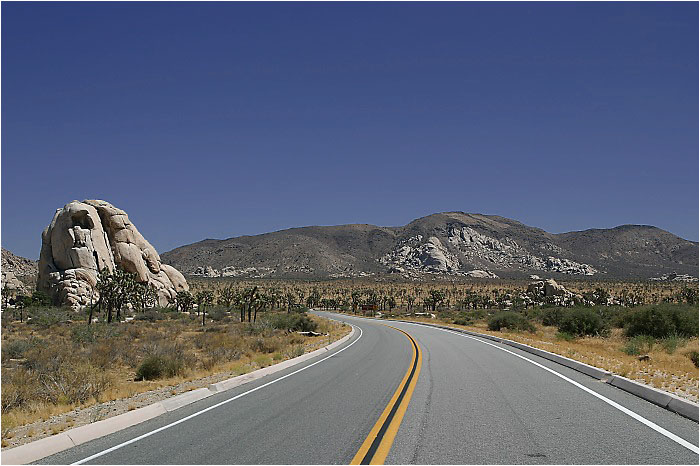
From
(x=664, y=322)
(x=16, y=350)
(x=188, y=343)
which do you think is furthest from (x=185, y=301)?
(x=664, y=322)

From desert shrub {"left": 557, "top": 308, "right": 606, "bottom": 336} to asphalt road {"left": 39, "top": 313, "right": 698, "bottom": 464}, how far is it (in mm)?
29768

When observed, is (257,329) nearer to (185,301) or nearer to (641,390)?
(641,390)

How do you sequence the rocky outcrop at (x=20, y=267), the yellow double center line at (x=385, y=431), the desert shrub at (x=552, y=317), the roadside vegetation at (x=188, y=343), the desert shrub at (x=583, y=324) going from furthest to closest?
the rocky outcrop at (x=20, y=267) → the desert shrub at (x=552, y=317) → the desert shrub at (x=583, y=324) → the roadside vegetation at (x=188, y=343) → the yellow double center line at (x=385, y=431)

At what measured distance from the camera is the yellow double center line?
745cm

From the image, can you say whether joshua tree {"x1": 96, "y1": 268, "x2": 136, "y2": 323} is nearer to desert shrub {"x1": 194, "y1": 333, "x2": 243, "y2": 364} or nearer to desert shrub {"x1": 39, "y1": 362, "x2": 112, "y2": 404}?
desert shrub {"x1": 194, "y1": 333, "x2": 243, "y2": 364}

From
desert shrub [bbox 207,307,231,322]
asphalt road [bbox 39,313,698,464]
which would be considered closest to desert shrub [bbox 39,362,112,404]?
asphalt road [bbox 39,313,698,464]

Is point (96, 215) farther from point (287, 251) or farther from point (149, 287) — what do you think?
point (287, 251)

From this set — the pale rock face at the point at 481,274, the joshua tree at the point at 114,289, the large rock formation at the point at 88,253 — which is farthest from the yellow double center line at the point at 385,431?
the pale rock face at the point at 481,274

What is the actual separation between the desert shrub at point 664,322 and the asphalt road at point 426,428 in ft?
85.7

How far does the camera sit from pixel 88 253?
66812 millimetres

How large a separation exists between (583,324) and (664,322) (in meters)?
6.38

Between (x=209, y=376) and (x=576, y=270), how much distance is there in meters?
188

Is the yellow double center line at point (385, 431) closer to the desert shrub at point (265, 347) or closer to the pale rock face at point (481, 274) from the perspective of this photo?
the desert shrub at point (265, 347)

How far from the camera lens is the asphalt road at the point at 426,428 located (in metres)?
7.55
